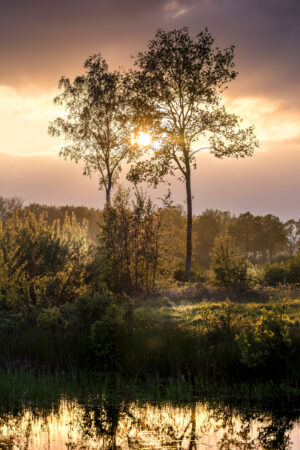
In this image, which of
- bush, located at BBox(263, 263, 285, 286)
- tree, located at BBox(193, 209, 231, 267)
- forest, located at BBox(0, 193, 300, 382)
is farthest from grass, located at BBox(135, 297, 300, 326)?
tree, located at BBox(193, 209, 231, 267)

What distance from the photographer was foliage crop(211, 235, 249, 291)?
2090cm

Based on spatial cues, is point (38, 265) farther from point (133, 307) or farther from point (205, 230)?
point (205, 230)

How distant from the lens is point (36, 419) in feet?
26.4

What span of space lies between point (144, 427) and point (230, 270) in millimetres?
13848

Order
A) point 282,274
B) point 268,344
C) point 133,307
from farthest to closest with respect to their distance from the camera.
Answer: point 282,274 < point 133,307 < point 268,344

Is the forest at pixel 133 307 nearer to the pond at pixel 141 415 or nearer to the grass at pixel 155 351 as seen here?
the grass at pixel 155 351

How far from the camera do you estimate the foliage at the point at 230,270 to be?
20.9m

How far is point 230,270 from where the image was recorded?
2100 centimetres

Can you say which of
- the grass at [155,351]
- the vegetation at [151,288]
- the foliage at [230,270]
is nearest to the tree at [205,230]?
the vegetation at [151,288]

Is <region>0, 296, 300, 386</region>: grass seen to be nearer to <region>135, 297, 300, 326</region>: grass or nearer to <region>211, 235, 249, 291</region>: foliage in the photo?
<region>135, 297, 300, 326</region>: grass

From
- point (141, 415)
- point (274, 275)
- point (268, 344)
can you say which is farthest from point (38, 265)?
point (274, 275)

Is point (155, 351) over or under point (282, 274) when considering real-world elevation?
under

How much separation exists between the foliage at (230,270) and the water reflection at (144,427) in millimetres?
12193

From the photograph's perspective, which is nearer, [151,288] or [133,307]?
[133,307]
